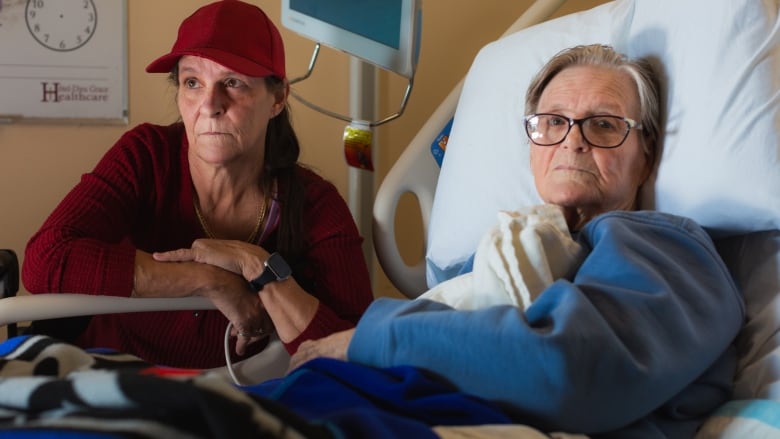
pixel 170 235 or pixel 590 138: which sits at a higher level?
pixel 590 138

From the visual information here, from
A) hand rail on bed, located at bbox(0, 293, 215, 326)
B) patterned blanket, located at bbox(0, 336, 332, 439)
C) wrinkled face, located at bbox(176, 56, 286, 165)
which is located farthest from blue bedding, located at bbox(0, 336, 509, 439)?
wrinkled face, located at bbox(176, 56, 286, 165)

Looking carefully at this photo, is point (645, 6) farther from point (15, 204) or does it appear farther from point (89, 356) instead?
point (15, 204)

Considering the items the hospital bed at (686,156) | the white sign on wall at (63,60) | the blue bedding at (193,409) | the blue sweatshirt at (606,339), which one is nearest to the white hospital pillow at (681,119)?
the hospital bed at (686,156)

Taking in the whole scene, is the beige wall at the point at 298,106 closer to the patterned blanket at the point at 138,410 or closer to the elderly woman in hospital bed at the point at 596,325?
the elderly woman in hospital bed at the point at 596,325

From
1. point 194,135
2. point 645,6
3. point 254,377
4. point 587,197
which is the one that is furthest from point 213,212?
point 645,6

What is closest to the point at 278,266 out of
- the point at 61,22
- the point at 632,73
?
the point at 632,73

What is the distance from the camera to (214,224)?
5.46 ft

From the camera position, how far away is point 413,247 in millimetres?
2459

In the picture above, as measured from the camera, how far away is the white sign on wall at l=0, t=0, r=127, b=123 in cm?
199

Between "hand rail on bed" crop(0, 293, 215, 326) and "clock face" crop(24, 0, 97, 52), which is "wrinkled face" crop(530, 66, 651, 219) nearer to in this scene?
"hand rail on bed" crop(0, 293, 215, 326)

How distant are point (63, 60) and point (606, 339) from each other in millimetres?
1689

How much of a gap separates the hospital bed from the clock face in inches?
37.5

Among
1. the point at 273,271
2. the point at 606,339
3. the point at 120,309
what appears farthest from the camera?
the point at 273,271

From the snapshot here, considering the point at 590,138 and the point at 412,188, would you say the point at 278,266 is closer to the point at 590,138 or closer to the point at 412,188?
the point at 412,188
